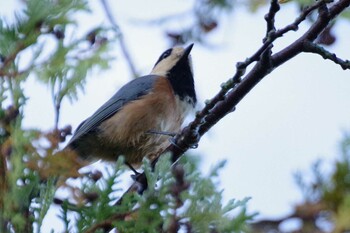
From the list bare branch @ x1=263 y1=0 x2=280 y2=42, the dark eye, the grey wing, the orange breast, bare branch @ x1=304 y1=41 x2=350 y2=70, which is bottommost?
bare branch @ x1=304 y1=41 x2=350 y2=70

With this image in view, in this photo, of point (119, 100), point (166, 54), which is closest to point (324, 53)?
point (119, 100)

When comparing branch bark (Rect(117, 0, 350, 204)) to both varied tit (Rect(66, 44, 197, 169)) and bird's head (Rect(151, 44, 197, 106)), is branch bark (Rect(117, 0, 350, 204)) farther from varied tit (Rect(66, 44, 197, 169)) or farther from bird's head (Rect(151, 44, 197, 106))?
bird's head (Rect(151, 44, 197, 106))

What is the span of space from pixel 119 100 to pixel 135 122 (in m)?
0.33

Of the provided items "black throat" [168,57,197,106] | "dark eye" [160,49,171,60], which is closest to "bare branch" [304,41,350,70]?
"black throat" [168,57,197,106]

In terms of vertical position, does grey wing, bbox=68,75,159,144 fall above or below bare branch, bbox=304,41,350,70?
above

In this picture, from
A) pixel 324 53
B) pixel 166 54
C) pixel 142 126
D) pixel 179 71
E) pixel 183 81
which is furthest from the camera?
pixel 166 54

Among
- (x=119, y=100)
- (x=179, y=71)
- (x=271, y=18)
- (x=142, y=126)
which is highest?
(x=179, y=71)

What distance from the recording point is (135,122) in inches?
173

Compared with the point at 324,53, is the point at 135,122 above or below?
above

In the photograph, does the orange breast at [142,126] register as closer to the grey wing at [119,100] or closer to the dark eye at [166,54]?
the grey wing at [119,100]

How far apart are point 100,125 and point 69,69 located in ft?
6.55

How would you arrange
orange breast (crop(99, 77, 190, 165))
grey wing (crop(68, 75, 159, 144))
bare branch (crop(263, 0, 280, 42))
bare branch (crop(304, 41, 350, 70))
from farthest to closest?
grey wing (crop(68, 75, 159, 144)) → orange breast (crop(99, 77, 190, 165)) → bare branch (crop(304, 41, 350, 70)) → bare branch (crop(263, 0, 280, 42))

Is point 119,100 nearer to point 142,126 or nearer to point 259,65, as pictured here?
point 142,126

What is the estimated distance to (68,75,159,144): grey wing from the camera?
176 inches
